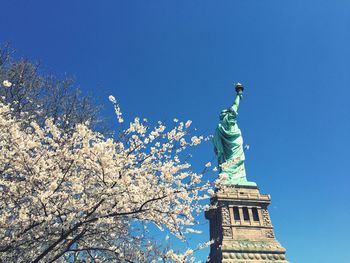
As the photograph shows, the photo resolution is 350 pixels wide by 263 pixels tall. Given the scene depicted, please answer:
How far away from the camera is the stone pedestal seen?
2394 cm

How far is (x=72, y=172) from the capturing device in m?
7.46

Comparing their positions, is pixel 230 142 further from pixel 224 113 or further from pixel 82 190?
pixel 82 190

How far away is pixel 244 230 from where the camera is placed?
2588 cm

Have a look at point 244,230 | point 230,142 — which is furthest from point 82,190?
point 230,142

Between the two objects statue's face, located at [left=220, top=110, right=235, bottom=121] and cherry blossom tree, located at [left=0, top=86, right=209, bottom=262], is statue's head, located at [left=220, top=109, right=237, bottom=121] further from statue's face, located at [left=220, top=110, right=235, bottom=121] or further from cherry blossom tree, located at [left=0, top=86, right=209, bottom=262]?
cherry blossom tree, located at [left=0, top=86, right=209, bottom=262]

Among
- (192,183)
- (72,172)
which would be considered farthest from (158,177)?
(72,172)

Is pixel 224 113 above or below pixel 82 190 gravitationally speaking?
above

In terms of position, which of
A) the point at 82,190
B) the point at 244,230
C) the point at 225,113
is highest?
the point at 225,113

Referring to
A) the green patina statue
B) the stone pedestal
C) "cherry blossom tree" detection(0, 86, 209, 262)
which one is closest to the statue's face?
the green patina statue

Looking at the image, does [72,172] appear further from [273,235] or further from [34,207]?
[273,235]

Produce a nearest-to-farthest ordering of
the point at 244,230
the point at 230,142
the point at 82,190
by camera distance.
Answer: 1. the point at 82,190
2. the point at 244,230
3. the point at 230,142

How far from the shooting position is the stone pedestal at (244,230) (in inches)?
942

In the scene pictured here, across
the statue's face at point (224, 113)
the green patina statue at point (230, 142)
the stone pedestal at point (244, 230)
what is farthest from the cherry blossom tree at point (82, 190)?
the statue's face at point (224, 113)

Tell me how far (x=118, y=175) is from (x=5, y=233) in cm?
323
